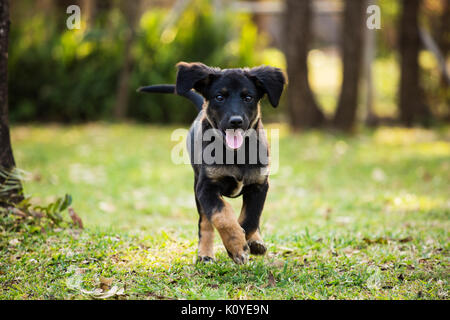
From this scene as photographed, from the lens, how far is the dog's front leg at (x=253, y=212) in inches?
178

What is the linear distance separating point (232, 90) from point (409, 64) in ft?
40.8

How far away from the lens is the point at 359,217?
7043mm

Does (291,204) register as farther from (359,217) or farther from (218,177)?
(218,177)

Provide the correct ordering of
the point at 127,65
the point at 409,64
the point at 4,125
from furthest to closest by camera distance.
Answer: the point at 409,64 < the point at 127,65 < the point at 4,125

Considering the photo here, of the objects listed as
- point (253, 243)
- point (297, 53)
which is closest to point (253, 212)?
point (253, 243)

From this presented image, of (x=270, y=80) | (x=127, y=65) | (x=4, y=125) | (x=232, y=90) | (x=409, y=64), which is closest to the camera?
(x=232, y=90)

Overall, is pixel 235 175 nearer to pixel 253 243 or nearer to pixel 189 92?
pixel 253 243

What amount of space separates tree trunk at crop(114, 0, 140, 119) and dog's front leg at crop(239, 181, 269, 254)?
35.8ft

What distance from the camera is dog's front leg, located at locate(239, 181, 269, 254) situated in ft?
14.9

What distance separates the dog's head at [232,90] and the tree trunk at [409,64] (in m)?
12.1

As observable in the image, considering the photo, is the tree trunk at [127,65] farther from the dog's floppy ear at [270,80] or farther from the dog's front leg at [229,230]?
the dog's front leg at [229,230]

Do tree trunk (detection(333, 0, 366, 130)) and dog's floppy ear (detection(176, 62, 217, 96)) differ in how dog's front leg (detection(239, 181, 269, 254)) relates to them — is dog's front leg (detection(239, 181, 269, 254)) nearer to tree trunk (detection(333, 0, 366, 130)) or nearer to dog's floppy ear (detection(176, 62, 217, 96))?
dog's floppy ear (detection(176, 62, 217, 96))

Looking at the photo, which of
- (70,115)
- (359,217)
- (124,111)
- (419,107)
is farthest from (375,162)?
(70,115)

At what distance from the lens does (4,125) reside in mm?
5484
